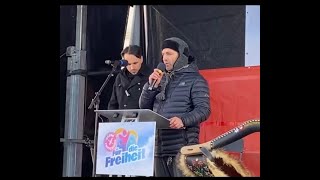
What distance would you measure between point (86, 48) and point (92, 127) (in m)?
0.71

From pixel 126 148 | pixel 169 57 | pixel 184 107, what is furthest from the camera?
pixel 169 57

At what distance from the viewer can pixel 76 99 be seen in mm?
4434

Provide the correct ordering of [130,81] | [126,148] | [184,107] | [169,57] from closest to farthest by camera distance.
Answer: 1. [126,148]
2. [184,107]
3. [169,57]
4. [130,81]

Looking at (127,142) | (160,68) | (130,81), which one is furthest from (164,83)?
(127,142)

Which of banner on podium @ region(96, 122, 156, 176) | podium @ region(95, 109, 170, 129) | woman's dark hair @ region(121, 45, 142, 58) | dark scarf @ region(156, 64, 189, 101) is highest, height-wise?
woman's dark hair @ region(121, 45, 142, 58)

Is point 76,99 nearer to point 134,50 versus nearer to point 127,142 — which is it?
point 134,50

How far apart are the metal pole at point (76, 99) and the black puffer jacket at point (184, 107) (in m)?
0.78

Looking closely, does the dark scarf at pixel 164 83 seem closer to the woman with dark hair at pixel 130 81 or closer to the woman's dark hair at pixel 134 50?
the woman with dark hair at pixel 130 81

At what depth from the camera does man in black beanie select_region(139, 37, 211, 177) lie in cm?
400

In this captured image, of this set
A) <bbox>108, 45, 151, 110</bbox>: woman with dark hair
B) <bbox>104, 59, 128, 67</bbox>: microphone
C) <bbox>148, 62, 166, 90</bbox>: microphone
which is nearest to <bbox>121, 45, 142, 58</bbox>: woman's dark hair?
<bbox>108, 45, 151, 110</bbox>: woman with dark hair

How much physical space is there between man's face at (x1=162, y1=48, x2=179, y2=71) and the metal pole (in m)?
0.78

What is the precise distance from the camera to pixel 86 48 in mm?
4551

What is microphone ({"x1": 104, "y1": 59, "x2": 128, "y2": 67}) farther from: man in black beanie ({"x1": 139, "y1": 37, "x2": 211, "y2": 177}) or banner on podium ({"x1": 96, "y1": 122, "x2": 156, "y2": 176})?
banner on podium ({"x1": 96, "y1": 122, "x2": 156, "y2": 176})

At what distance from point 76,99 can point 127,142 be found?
40.0 inches
